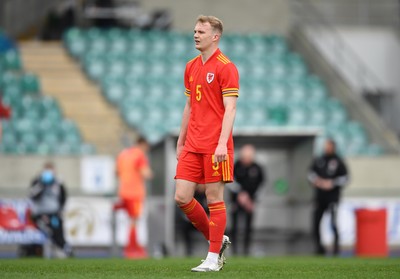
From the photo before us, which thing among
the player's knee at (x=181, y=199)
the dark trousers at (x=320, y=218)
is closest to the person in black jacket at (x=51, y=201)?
the dark trousers at (x=320, y=218)

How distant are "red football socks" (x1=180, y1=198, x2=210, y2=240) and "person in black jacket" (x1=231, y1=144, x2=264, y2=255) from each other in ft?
28.2

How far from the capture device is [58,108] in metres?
24.4

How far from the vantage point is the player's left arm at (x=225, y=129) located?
9.55 metres

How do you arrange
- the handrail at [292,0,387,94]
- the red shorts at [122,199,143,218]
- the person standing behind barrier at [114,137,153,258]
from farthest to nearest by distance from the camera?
the handrail at [292,0,387,94] → the red shorts at [122,199,143,218] → the person standing behind barrier at [114,137,153,258]

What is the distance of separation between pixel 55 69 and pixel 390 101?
9088mm

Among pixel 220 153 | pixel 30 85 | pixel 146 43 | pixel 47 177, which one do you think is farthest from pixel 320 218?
pixel 146 43

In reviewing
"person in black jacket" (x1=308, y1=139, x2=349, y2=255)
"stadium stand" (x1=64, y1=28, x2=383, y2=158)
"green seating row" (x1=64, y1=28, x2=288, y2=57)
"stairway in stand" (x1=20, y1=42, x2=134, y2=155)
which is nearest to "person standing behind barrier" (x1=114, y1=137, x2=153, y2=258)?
"person in black jacket" (x1=308, y1=139, x2=349, y2=255)

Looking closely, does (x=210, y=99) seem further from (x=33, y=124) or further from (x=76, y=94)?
(x=76, y=94)

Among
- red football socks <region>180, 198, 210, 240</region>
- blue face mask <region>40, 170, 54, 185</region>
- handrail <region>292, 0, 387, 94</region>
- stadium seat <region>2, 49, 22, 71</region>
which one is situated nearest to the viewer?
red football socks <region>180, 198, 210, 240</region>

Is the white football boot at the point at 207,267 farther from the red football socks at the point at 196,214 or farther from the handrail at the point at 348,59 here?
the handrail at the point at 348,59

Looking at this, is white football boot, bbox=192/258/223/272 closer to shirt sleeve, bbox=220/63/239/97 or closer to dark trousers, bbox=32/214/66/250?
shirt sleeve, bbox=220/63/239/97

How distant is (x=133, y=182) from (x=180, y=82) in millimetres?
8055

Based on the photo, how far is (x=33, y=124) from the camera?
922 inches

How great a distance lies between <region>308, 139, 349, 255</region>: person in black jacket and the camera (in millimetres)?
18875
